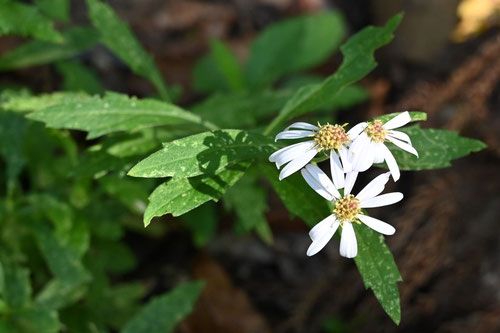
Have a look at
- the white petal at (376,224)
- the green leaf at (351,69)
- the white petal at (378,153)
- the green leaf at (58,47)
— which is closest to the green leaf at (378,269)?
the white petal at (376,224)

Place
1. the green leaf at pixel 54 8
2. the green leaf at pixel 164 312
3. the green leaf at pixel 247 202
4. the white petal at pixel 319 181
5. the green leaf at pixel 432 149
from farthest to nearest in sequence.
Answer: the green leaf at pixel 54 8
the green leaf at pixel 247 202
the green leaf at pixel 164 312
the green leaf at pixel 432 149
the white petal at pixel 319 181

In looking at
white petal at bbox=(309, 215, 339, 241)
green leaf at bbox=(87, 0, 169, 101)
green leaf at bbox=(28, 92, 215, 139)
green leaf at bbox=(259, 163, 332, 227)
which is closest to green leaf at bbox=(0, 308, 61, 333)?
green leaf at bbox=(28, 92, 215, 139)

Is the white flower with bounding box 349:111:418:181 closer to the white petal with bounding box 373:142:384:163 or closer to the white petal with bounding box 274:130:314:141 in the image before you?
the white petal with bounding box 373:142:384:163

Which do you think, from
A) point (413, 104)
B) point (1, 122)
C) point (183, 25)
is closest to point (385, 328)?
point (413, 104)

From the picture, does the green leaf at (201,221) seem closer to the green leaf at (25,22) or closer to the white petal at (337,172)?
the green leaf at (25,22)

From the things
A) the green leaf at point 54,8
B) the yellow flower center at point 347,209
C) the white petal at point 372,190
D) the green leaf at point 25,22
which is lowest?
the yellow flower center at point 347,209

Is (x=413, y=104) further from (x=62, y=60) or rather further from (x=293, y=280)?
(x=62, y=60)

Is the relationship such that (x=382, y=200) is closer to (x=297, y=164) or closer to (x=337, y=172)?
(x=337, y=172)
